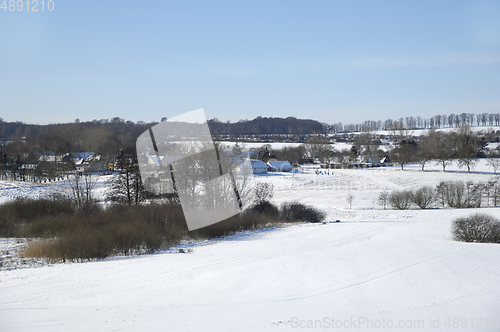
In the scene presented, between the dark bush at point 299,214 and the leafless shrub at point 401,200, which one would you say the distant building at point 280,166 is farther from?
the dark bush at point 299,214

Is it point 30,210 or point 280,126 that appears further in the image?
point 280,126

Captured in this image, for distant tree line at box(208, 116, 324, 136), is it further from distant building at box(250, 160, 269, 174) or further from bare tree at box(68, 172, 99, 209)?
bare tree at box(68, 172, 99, 209)

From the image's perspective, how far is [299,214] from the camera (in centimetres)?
3359

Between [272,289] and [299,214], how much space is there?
74.5 feet

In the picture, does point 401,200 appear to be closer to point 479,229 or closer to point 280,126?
point 479,229

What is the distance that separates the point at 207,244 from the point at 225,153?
300 inches

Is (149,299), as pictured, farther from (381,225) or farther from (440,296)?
(381,225)

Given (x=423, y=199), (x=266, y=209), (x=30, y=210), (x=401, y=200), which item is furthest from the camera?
(x=401, y=200)

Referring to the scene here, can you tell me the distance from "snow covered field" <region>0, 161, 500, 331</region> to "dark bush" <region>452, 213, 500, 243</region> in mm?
2121

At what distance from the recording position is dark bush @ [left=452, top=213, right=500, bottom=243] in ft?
69.6

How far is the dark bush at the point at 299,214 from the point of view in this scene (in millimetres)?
33094

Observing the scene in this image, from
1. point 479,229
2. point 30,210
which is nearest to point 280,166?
point 30,210

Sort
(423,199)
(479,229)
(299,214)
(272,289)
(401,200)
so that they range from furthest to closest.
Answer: (401,200)
(423,199)
(299,214)
(479,229)
(272,289)

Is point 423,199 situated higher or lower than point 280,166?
lower
